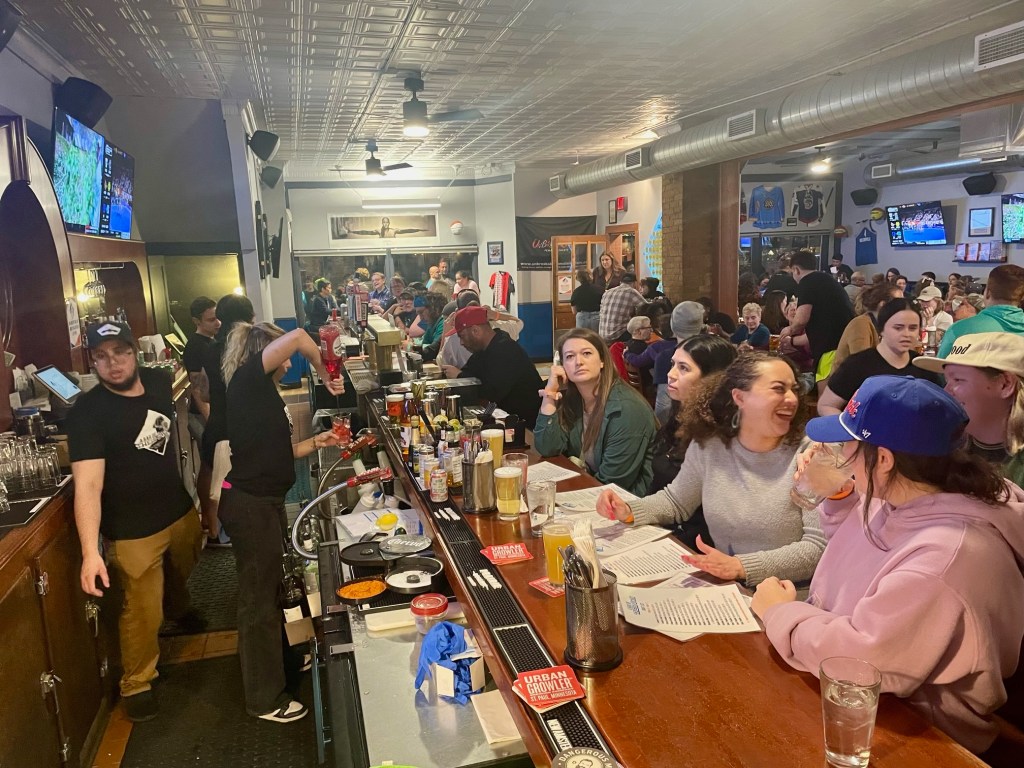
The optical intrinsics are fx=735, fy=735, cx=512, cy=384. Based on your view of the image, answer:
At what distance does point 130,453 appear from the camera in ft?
10.8

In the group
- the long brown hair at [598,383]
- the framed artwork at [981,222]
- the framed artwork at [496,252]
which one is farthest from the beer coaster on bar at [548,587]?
the framed artwork at [981,222]

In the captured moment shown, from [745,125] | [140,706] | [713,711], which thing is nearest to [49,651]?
[140,706]

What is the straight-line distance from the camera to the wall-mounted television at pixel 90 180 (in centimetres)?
455

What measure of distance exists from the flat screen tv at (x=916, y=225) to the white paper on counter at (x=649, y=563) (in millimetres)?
14119

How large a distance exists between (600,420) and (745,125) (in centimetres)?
487

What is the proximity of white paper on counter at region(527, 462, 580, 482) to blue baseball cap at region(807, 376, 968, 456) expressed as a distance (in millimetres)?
1472

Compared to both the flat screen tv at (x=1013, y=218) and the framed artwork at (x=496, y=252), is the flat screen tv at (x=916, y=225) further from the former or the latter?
the framed artwork at (x=496, y=252)

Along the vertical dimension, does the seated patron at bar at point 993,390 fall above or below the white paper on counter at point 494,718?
above

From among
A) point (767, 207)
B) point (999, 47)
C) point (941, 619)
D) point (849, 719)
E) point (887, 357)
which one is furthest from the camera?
point (767, 207)

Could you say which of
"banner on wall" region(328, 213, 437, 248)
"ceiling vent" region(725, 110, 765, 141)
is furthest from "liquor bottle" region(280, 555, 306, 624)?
"banner on wall" region(328, 213, 437, 248)

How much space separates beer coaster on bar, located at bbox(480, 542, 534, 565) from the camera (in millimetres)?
2086

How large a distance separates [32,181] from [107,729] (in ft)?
9.34

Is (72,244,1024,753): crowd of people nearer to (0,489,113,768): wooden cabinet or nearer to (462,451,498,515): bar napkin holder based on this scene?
(0,489,113,768): wooden cabinet

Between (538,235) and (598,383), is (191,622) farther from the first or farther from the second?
(538,235)
